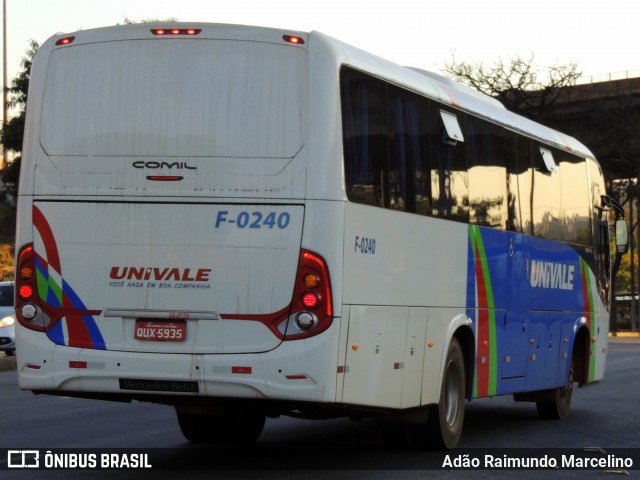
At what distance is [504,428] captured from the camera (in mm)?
15102

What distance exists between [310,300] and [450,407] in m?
3.24

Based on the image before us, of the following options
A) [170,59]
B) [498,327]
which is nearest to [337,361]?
[170,59]

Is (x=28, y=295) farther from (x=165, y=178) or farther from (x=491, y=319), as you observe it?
(x=491, y=319)

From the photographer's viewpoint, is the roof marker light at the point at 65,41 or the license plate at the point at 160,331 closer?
the license plate at the point at 160,331

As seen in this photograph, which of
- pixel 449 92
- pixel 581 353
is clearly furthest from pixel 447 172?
pixel 581 353

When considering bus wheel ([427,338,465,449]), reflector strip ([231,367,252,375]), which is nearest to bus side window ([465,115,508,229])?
bus wheel ([427,338,465,449])

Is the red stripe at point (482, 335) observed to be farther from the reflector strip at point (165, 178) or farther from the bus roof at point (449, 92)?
the reflector strip at point (165, 178)

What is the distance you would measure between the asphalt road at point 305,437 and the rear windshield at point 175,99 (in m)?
2.43

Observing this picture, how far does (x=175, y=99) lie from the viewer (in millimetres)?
10102

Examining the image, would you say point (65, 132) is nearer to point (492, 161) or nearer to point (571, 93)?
point (492, 161)

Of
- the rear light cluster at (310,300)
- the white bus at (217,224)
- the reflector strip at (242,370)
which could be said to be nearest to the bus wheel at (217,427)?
the white bus at (217,224)

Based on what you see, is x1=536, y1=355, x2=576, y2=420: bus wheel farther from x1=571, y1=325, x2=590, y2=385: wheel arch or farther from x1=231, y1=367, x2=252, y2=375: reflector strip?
x1=231, y1=367, x2=252, y2=375: reflector strip

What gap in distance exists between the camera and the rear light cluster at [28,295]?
401 inches

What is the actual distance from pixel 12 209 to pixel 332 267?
42548 mm
